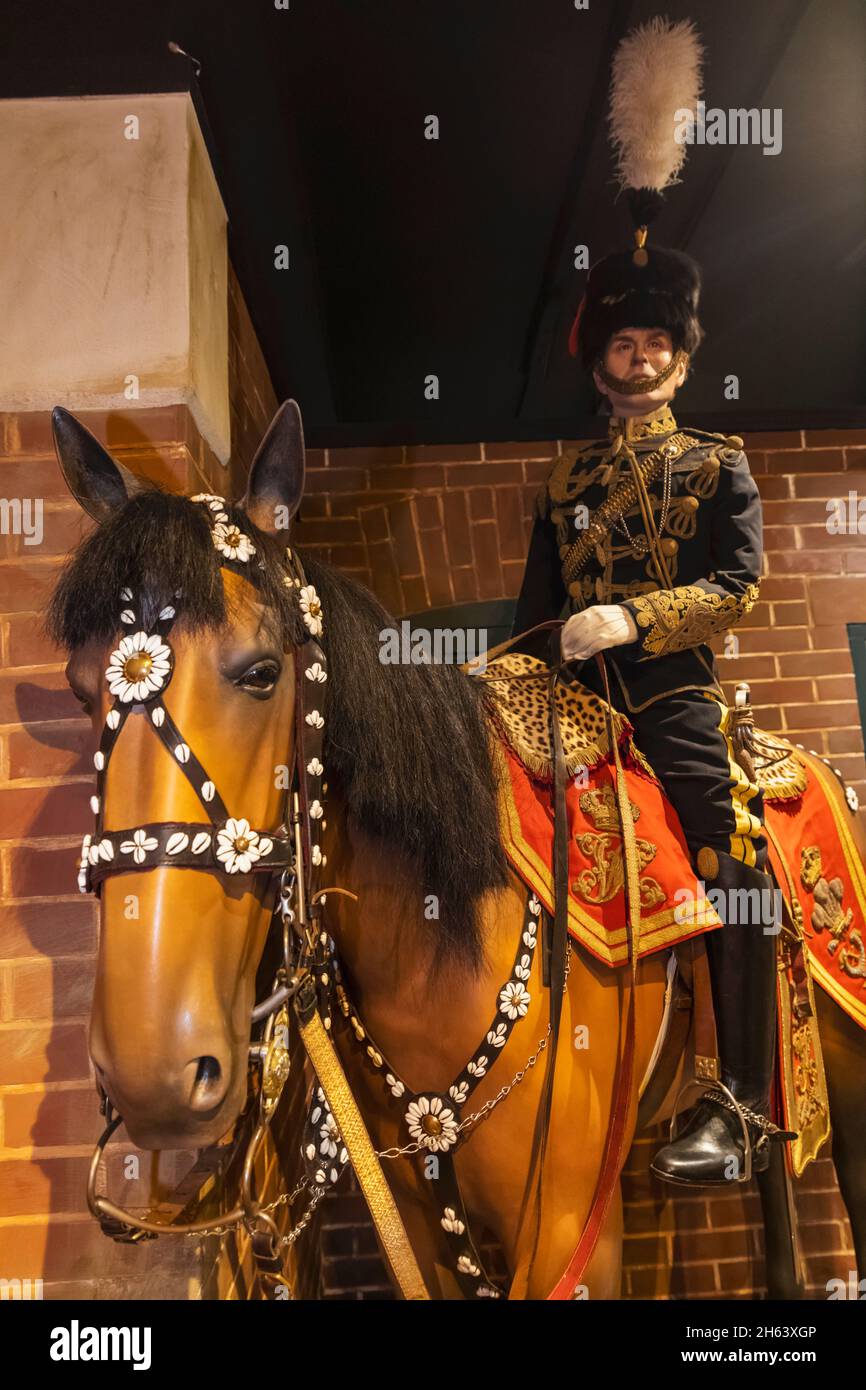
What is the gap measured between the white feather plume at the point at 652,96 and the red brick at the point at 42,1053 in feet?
7.12

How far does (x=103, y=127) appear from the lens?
2137 mm

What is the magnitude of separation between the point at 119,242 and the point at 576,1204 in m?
2.06

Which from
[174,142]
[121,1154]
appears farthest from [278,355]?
[121,1154]

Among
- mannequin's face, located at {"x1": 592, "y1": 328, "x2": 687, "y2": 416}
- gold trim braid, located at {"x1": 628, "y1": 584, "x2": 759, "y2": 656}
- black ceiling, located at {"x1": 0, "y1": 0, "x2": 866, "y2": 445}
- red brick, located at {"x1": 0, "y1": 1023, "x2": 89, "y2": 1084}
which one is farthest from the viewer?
mannequin's face, located at {"x1": 592, "y1": 328, "x2": 687, "y2": 416}

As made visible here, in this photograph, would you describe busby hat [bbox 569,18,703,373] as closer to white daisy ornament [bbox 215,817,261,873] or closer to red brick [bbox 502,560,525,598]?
red brick [bbox 502,560,525,598]

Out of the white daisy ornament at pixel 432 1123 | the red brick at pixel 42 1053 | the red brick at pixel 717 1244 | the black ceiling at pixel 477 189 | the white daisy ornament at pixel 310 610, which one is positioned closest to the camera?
the white daisy ornament at pixel 310 610

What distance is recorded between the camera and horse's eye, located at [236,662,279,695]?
143cm

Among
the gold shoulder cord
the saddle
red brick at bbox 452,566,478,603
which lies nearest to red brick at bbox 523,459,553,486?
red brick at bbox 452,566,478,603

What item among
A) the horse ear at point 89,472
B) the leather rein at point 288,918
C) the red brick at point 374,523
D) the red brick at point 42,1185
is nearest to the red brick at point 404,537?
the red brick at point 374,523

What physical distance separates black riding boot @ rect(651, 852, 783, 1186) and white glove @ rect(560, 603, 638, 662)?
1.50 feet

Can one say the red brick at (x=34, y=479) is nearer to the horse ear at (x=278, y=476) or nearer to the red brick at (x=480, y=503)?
the horse ear at (x=278, y=476)

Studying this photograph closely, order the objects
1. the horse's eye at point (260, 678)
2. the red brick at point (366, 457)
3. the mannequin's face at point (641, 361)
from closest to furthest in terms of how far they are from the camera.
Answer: the horse's eye at point (260, 678) < the mannequin's face at point (641, 361) < the red brick at point (366, 457)

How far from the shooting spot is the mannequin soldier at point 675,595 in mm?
1873

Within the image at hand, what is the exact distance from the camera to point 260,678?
57.2 inches
